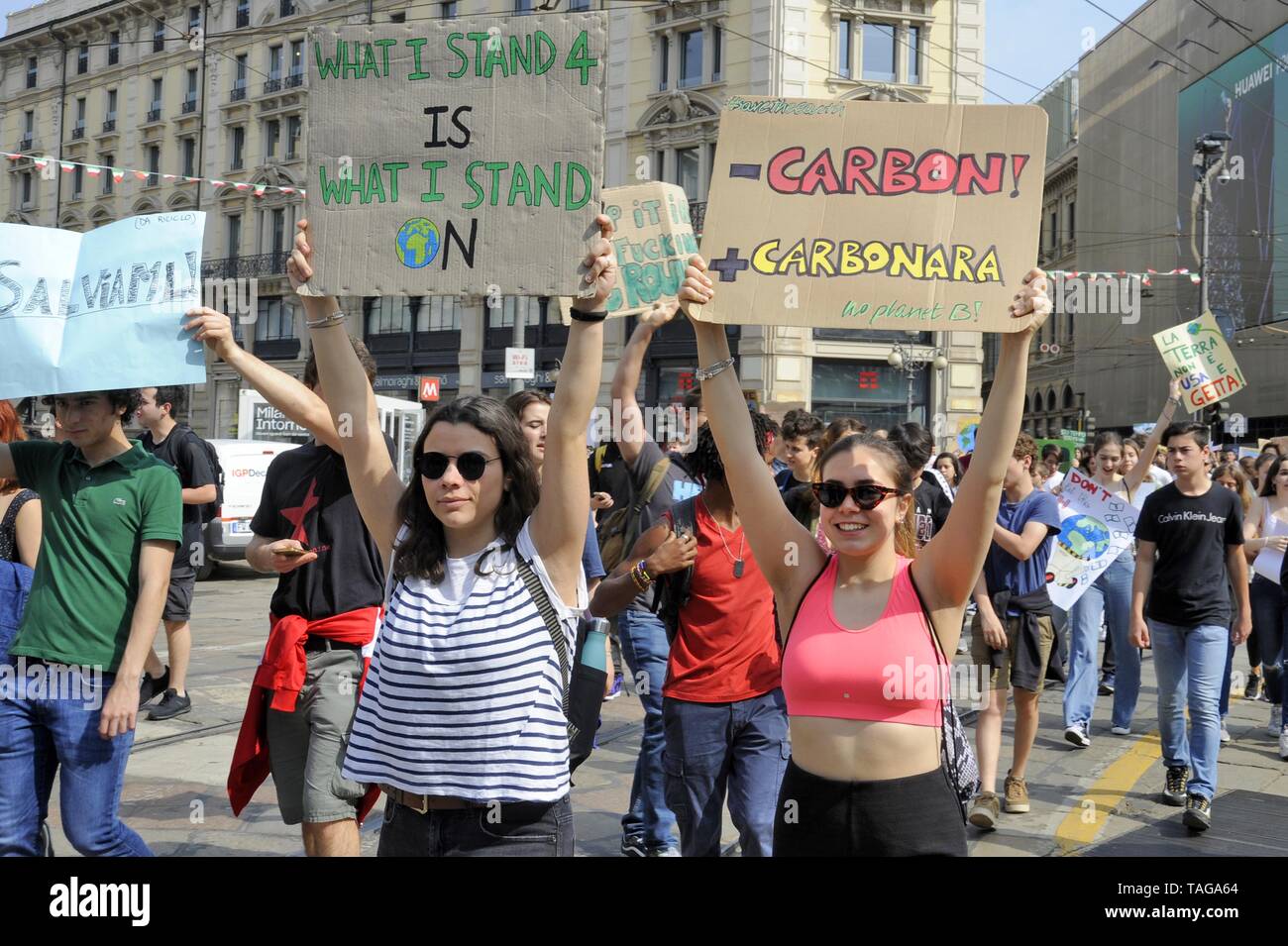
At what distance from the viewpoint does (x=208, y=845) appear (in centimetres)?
510

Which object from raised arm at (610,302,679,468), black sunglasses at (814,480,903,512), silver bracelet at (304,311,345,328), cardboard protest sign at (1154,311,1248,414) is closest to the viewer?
black sunglasses at (814,480,903,512)

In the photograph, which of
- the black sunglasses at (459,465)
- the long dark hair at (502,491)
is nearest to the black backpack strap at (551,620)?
the long dark hair at (502,491)

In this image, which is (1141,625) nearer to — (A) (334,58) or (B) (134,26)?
(A) (334,58)

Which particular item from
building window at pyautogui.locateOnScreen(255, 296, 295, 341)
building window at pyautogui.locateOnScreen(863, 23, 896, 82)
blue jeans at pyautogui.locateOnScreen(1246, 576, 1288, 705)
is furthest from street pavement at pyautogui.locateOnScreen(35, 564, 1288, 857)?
building window at pyautogui.locateOnScreen(255, 296, 295, 341)

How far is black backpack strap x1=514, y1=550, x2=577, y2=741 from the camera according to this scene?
272 centimetres

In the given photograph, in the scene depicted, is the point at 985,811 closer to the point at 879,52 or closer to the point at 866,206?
the point at 866,206

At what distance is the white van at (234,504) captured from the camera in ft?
53.4

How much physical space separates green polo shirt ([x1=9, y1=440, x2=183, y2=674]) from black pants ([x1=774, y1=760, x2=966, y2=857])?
222 centimetres

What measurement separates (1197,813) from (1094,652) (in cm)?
227

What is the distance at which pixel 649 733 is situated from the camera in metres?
4.92

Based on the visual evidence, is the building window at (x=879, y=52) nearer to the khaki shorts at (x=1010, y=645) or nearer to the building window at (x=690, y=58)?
the building window at (x=690, y=58)

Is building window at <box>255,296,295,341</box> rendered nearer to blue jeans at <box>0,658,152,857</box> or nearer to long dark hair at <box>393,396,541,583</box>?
blue jeans at <box>0,658,152,857</box>

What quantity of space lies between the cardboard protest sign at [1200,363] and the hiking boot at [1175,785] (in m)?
4.52

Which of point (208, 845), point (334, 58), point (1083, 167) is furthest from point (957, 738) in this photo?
point (1083, 167)
